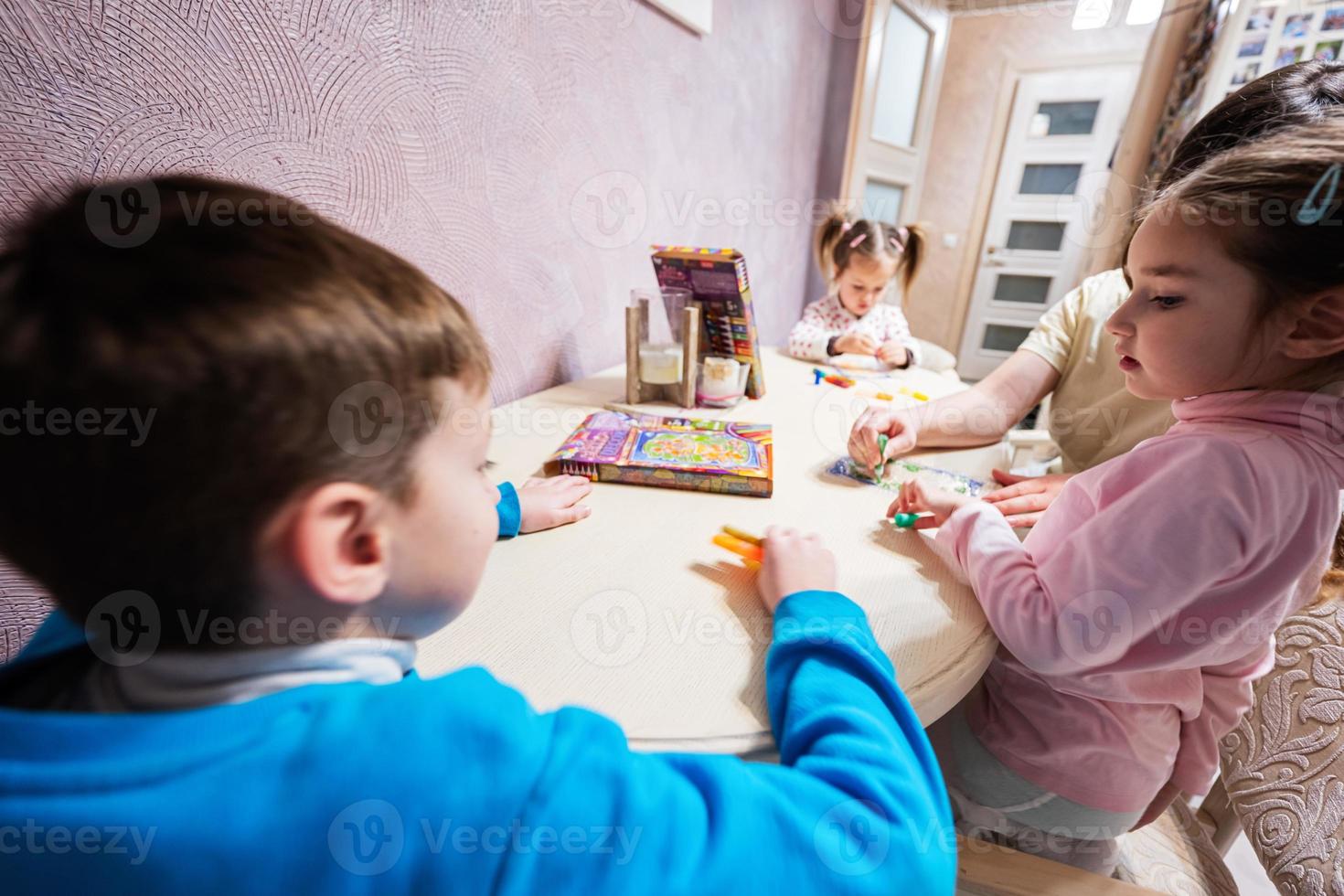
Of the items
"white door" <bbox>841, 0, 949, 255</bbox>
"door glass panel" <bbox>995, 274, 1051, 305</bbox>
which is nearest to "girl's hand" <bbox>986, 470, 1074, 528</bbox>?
"white door" <bbox>841, 0, 949, 255</bbox>

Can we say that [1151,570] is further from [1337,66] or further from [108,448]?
[108,448]

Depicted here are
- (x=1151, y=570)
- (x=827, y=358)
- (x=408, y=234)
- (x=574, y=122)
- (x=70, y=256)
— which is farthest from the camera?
(x=827, y=358)

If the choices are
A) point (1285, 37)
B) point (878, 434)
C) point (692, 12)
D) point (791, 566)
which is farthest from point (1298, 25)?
point (791, 566)

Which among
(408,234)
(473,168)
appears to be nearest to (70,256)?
(408,234)

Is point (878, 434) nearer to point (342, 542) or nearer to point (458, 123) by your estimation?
point (342, 542)

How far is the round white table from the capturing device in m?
0.43

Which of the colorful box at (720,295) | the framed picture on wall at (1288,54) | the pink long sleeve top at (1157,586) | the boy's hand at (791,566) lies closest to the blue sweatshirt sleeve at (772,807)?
A: the boy's hand at (791,566)

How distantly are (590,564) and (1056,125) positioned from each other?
4731mm

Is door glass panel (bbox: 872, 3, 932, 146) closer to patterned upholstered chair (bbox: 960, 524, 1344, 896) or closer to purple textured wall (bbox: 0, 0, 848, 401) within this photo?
purple textured wall (bbox: 0, 0, 848, 401)

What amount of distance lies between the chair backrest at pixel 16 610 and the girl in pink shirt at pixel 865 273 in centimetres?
143

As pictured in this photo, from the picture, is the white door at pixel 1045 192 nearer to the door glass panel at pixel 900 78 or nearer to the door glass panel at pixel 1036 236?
the door glass panel at pixel 1036 236

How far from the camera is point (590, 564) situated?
59 cm

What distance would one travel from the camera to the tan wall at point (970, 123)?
12.0ft

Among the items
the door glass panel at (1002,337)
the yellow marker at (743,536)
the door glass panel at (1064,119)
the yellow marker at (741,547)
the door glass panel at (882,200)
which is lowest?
the door glass panel at (1002,337)
